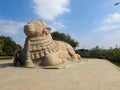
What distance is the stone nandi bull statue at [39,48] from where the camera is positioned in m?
10.6

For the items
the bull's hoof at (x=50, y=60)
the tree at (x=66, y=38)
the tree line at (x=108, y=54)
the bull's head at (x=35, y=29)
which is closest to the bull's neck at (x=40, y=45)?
the bull's head at (x=35, y=29)

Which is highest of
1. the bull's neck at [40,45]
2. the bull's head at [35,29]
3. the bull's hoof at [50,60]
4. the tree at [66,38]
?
the tree at [66,38]

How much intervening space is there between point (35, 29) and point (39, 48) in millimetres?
1218

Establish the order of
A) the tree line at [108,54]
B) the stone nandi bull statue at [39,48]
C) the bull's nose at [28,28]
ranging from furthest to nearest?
the tree line at [108,54] < the bull's nose at [28,28] < the stone nandi bull statue at [39,48]

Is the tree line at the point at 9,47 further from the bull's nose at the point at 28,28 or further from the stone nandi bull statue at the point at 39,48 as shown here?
the bull's nose at the point at 28,28

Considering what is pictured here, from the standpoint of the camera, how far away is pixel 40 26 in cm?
1184

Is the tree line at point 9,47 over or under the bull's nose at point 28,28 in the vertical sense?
over

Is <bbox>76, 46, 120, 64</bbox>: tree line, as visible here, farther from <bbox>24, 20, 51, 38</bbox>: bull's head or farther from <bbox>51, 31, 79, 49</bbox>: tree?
<bbox>24, 20, 51, 38</bbox>: bull's head

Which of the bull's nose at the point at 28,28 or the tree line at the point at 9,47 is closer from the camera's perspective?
the bull's nose at the point at 28,28

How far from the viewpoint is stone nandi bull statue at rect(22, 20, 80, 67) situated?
10624 mm

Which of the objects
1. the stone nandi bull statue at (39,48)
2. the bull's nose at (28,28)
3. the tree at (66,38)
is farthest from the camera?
the tree at (66,38)

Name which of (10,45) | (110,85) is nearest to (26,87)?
(110,85)

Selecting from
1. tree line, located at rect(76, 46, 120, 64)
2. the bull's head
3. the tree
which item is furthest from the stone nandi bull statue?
the tree

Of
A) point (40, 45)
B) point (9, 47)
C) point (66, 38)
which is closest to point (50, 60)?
point (40, 45)
